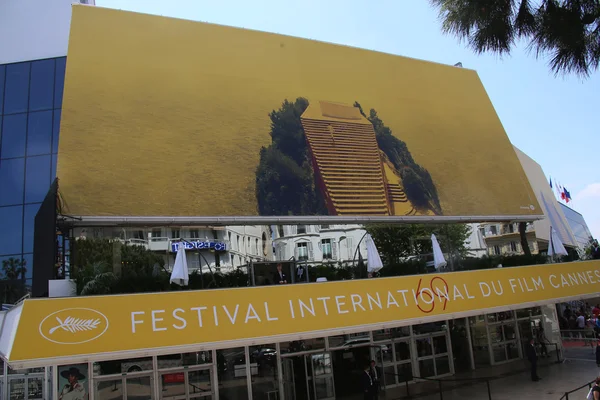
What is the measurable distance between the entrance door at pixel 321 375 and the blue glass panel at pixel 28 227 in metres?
21.3

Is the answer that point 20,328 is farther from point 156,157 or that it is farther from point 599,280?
point 599,280

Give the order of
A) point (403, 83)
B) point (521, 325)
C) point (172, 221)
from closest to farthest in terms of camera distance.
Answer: point (172, 221) → point (521, 325) → point (403, 83)

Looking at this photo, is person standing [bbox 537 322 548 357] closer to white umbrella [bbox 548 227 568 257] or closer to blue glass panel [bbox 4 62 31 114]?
white umbrella [bbox 548 227 568 257]

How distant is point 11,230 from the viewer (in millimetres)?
28844

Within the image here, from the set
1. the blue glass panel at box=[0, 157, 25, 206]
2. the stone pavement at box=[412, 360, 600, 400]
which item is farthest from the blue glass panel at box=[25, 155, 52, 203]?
the stone pavement at box=[412, 360, 600, 400]

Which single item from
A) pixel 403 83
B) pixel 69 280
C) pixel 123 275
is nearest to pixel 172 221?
pixel 123 275

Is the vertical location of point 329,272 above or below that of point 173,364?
above

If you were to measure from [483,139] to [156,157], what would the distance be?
1385 centimetres

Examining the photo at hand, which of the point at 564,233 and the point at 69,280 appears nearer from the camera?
the point at 69,280

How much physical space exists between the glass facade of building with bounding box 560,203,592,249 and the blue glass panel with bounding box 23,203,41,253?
124 feet

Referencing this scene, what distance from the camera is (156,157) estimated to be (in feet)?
46.8

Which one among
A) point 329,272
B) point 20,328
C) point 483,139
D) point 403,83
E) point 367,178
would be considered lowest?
point 20,328

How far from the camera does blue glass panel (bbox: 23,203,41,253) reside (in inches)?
1119

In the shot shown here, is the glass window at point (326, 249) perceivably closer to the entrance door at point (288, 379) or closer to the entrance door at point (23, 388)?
the entrance door at point (288, 379)
